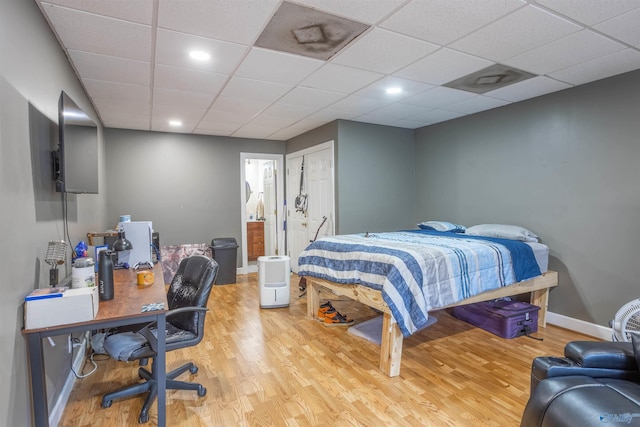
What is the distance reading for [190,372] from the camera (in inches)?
101

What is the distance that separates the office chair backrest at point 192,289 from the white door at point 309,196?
2.66 metres

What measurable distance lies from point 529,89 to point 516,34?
1413 millimetres

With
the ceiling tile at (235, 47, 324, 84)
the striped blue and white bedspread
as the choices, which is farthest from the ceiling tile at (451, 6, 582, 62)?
the striped blue and white bedspread

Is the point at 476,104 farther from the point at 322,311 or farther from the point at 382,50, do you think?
the point at 322,311

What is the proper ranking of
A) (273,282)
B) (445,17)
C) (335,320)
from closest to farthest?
(445,17)
(335,320)
(273,282)

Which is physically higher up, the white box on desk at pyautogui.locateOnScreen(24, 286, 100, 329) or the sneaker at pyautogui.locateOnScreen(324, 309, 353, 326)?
the white box on desk at pyautogui.locateOnScreen(24, 286, 100, 329)

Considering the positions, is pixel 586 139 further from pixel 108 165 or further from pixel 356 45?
pixel 108 165

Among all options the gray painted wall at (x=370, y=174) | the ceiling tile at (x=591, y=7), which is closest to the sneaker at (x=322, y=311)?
the gray painted wall at (x=370, y=174)

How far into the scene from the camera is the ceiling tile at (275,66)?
8.55 feet

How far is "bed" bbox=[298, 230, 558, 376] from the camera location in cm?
250

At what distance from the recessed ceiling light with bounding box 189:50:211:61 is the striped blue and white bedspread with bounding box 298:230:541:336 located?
78.2 inches

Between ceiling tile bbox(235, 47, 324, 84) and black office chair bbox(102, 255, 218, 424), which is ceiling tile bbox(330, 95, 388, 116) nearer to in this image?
ceiling tile bbox(235, 47, 324, 84)

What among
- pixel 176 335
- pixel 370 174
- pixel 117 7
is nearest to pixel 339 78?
pixel 117 7

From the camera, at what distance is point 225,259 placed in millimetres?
5391
